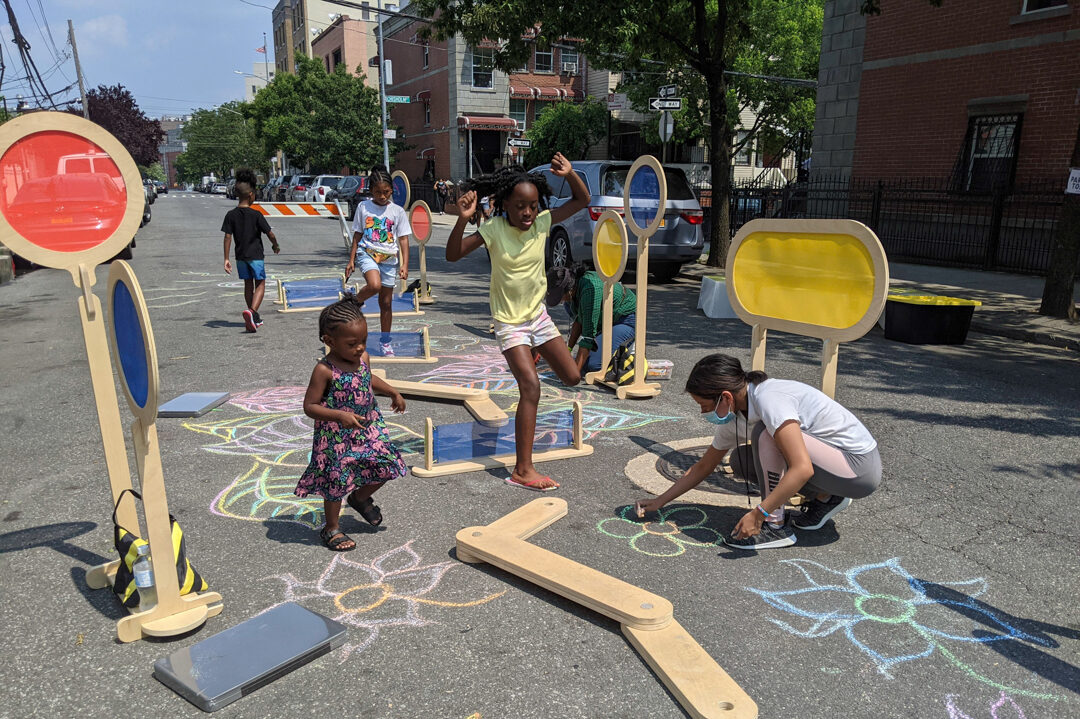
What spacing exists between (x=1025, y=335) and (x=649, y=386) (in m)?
5.48

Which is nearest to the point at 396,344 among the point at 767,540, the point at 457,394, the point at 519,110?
the point at 457,394

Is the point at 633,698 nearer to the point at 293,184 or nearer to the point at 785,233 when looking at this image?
the point at 785,233

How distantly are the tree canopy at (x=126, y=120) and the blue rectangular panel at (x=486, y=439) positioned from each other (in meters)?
62.4

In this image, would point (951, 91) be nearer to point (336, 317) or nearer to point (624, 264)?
point (624, 264)

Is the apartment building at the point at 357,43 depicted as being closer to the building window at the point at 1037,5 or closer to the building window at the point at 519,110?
the building window at the point at 519,110

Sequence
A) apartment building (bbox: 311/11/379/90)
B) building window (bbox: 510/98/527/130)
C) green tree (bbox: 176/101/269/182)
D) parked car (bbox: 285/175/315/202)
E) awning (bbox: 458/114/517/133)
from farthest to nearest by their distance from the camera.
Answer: green tree (bbox: 176/101/269/182) < apartment building (bbox: 311/11/379/90) < building window (bbox: 510/98/527/130) < awning (bbox: 458/114/517/133) < parked car (bbox: 285/175/315/202)

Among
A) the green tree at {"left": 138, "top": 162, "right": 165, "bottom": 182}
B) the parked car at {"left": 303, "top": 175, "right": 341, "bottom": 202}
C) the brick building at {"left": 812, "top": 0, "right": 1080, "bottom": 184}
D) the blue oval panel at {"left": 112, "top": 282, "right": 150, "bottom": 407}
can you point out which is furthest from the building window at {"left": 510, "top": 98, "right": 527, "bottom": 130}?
the blue oval panel at {"left": 112, "top": 282, "right": 150, "bottom": 407}

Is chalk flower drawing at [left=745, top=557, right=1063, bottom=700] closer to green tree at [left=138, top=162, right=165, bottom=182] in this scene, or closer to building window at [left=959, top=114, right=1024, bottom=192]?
building window at [left=959, top=114, right=1024, bottom=192]

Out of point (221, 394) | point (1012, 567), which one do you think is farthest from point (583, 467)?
point (221, 394)

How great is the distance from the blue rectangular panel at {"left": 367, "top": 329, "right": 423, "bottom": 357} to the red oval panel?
4475 millimetres

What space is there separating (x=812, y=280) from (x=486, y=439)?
2292 millimetres

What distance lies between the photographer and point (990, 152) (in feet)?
48.9

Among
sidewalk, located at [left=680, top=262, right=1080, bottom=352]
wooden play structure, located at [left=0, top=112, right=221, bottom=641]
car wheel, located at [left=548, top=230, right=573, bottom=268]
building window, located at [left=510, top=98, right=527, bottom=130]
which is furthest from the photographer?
building window, located at [left=510, top=98, right=527, bottom=130]

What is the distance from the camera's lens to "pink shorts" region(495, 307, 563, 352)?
4332 mm
